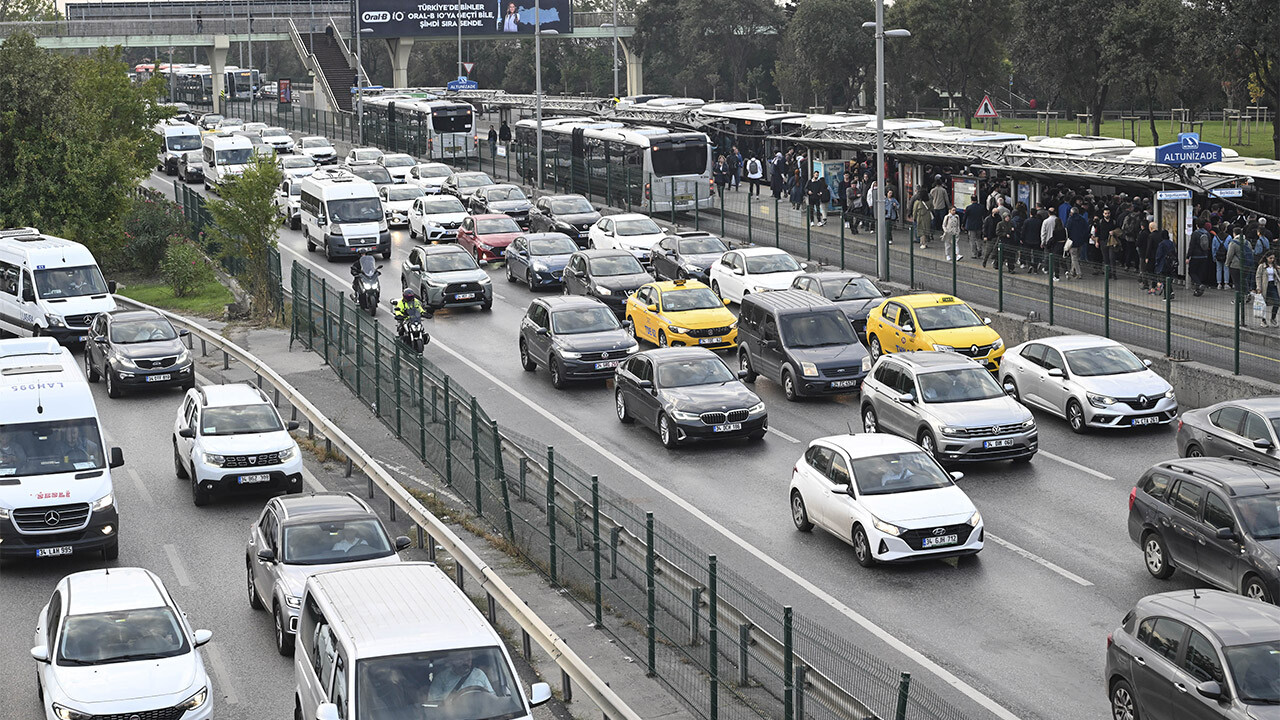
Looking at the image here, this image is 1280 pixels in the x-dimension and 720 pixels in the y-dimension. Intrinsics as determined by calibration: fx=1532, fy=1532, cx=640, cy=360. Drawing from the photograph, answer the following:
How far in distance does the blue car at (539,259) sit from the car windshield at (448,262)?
216cm

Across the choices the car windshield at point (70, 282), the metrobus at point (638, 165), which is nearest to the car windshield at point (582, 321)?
the car windshield at point (70, 282)

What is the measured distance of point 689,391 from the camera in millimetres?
25203

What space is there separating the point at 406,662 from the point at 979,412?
1330cm

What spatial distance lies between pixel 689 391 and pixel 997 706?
11.2 metres

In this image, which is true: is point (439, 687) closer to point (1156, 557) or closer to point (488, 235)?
point (1156, 557)

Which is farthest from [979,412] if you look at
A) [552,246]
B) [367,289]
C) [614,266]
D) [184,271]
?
[184,271]

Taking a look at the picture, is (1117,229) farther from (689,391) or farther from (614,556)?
(614,556)

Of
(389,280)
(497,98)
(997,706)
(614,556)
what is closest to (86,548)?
(614,556)

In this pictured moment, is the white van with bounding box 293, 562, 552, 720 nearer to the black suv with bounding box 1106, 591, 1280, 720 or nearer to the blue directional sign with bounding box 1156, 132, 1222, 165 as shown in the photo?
the black suv with bounding box 1106, 591, 1280, 720

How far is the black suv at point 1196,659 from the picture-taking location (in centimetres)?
1253

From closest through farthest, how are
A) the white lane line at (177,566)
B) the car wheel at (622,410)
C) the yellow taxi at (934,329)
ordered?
the white lane line at (177,566) → the car wheel at (622,410) → the yellow taxi at (934,329)

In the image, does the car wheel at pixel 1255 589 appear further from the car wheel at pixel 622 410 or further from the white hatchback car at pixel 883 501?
the car wheel at pixel 622 410

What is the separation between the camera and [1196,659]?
12992 mm

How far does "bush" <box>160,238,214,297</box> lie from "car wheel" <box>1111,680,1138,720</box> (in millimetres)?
33640
